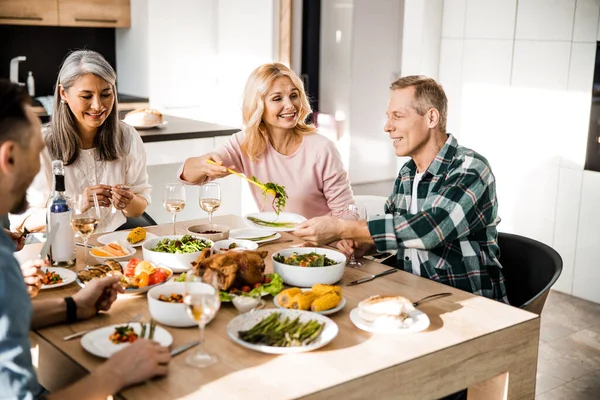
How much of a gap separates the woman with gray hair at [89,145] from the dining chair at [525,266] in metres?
1.35

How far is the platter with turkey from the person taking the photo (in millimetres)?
1907

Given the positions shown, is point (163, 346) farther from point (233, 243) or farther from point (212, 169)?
point (212, 169)

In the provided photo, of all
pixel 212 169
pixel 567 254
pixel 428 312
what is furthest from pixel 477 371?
pixel 567 254

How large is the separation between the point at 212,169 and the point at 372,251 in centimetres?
76

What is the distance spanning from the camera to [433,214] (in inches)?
87.6

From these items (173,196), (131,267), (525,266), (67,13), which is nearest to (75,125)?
(173,196)

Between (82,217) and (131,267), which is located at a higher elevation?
(82,217)

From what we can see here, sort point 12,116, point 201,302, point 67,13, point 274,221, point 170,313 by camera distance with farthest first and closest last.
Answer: point 67,13 < point 274,221 < point 170,313 < point 201,302 < point 12,116

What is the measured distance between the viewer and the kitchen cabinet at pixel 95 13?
19.1ft

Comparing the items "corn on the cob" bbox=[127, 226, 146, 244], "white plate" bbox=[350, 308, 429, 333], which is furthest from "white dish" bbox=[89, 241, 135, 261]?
"white plate" bbox=[350, 308, 429, 333]

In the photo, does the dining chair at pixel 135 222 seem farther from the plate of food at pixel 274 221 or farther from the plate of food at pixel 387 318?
the plate of food at pixel 387 318

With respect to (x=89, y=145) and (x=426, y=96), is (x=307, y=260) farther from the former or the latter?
(x=89, y=145)

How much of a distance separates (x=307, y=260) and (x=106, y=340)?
0.66 meters

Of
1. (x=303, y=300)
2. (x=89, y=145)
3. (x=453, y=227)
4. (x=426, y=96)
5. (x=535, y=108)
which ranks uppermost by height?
(x=426, y=96)
